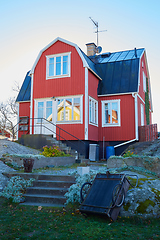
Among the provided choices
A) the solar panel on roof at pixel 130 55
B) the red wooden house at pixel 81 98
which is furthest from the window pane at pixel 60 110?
the solar panel on roof at pixel 130 55

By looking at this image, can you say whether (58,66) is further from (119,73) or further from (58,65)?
(119,73)

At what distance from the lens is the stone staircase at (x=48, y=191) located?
6207mm

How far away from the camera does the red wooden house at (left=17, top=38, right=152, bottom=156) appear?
1491cm

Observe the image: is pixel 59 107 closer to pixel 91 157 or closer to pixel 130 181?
pixel 91 157

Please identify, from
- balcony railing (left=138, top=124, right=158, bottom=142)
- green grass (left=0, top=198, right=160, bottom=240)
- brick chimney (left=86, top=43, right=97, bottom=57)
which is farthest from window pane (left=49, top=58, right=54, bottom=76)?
green grass (left=0, top=198, right=160, bottom=240)

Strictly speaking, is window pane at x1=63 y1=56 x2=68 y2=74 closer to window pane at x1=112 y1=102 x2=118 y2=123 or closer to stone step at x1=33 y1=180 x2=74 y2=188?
window pane at x1=112 y1=102 x2=118 y2=123

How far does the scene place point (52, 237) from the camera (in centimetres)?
415

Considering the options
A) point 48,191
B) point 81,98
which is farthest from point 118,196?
point 81,98

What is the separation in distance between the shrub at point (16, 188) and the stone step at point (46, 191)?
9.0 inches

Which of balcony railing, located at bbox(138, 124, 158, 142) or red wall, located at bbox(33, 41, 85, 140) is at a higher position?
red wall, located at bbox(33, 41, 85, 140)

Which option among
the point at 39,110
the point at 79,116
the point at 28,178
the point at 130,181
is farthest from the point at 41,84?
the point at 130,181

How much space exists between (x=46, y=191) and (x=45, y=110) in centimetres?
961

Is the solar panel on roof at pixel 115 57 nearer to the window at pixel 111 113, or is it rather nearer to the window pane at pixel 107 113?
the window at pixel 111 113

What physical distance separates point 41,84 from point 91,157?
5.72 meters
